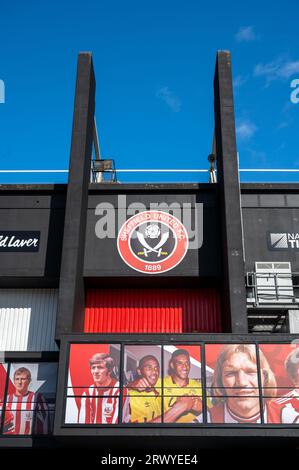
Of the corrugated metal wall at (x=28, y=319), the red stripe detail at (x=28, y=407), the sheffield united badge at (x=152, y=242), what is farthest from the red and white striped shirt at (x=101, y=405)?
the sheffield united badge at (x=152, y=242)

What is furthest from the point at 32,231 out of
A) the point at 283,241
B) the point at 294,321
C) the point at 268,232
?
the point at 294,321

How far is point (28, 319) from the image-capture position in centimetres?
2052

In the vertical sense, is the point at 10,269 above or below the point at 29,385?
above

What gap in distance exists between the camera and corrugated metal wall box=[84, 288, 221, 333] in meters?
20.3

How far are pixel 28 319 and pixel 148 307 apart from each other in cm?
475

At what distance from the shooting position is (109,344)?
16594mm

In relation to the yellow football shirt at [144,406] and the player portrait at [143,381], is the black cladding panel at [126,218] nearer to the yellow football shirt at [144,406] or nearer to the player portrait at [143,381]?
the player portrait at [143,381]

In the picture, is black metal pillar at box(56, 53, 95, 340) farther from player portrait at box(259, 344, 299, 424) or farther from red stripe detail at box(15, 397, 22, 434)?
player portrait at box(259, 344, 299, 424)

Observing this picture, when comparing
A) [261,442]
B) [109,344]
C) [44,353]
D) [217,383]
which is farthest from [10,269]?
[261,442]

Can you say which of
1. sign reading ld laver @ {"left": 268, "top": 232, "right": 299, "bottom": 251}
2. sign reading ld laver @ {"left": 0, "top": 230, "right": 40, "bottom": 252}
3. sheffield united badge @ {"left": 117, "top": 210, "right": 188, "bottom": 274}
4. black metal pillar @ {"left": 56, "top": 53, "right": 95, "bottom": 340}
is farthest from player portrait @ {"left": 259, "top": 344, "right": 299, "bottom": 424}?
sign reading ld laver @ {"left": 0, "top": 230, "right": 40, "bottom": 252}

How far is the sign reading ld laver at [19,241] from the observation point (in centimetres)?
2094

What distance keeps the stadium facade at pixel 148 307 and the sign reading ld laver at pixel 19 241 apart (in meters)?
0.04
